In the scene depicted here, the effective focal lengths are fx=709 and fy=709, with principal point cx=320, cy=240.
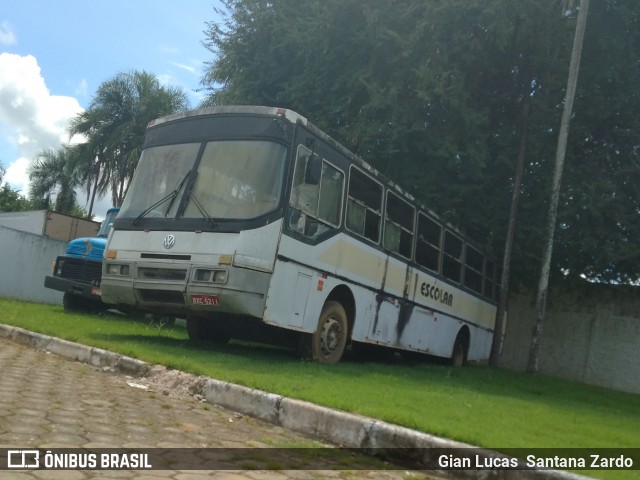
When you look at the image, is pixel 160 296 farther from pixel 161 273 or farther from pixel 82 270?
pixel 82 270

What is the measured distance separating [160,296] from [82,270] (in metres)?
6.48

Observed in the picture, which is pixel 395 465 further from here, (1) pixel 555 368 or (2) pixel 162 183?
(1) pixel 555 368

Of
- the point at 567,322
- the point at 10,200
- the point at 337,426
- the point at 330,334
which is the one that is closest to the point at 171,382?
the point at 337,426

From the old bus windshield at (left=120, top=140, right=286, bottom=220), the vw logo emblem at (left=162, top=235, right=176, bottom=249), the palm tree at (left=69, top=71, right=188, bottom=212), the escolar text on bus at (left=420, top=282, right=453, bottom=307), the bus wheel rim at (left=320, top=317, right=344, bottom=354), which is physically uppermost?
the palm tree at (left=69, top=71, right=188, bottom=212)

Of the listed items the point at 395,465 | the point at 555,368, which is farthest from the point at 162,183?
the point at 555,368

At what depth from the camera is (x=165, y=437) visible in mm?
4965

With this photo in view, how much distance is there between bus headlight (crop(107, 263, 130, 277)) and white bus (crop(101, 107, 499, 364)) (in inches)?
0.7

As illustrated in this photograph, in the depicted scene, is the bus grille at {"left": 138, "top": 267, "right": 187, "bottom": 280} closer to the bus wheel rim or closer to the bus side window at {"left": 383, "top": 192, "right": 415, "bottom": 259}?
the bus wheel rim

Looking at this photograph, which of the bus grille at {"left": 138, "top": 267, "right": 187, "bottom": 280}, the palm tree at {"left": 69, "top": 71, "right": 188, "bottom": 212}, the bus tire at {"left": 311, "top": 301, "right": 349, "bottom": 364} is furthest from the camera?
the palm tree at {"left": 69, "top": 71, "right": 188, "bottom": 212}

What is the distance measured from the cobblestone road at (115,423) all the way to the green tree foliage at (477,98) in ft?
31.8

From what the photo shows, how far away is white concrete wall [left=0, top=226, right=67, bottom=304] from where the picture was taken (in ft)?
67.1

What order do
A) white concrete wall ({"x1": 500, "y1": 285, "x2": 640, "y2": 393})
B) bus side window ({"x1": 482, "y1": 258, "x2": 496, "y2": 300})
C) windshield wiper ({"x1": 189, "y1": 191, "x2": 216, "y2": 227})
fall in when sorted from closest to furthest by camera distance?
windshield wiper ({"x1": 189, "y1": 191, "x2": 216, "y2": 227})
bus side window ({"x1": 482, "y1": 258, "x2": 496, "y2": 300})
white concrete wall ({"x1": 500, "y1": 285, "x2": 640, "y2": 393})

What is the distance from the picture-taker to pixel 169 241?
8.81 metres

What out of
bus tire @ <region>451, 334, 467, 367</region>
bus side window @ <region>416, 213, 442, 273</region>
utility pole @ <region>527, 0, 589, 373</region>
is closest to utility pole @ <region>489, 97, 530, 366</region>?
utility pole @ <region>527, 0, 589, 373</region>
